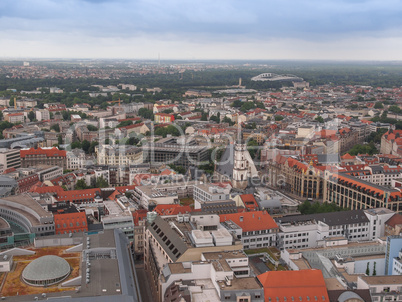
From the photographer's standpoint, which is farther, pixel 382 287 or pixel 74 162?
pixel 74 162

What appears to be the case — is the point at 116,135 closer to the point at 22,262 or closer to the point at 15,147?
the point at 15,147

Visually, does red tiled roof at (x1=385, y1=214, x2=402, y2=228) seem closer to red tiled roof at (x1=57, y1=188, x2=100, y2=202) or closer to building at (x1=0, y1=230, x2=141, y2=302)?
building at (x1=0, y1=230, x2=141, y2=302)

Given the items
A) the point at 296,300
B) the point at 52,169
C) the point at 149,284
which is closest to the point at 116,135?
the point at 52,169

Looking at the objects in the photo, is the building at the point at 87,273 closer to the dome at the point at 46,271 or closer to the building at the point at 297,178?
the dome at the point at 46,271

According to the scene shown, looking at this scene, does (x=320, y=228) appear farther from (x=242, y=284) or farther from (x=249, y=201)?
(x=242, y=284)

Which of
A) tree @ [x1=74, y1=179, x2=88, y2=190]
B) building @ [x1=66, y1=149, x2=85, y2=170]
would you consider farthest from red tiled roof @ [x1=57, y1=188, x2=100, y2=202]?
building @ [x1=66, y1=149, x2=85, y2=170]

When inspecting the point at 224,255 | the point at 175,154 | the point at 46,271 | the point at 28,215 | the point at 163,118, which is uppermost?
the point at 46,271

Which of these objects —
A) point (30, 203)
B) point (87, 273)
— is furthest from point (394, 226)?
point (30, 203)
